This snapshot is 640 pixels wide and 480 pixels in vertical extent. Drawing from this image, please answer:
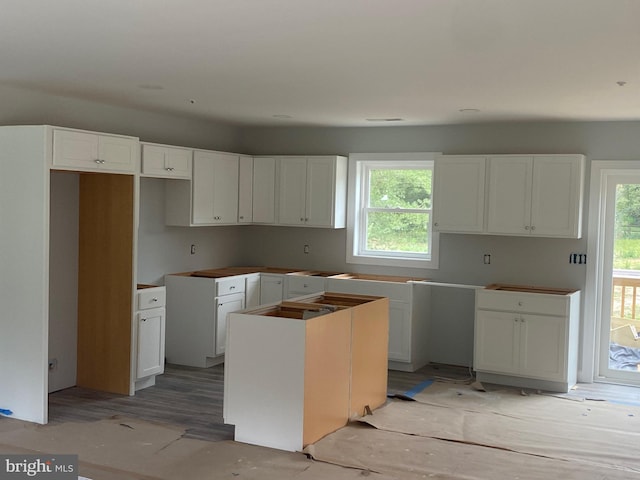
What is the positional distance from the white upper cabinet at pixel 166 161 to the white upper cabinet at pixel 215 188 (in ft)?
0.46

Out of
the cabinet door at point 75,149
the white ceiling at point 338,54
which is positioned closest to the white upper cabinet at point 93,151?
the cabinet door at point 75,149

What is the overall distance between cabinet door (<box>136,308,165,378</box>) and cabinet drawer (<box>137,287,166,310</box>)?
0.14 ft

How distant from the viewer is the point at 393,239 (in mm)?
7652

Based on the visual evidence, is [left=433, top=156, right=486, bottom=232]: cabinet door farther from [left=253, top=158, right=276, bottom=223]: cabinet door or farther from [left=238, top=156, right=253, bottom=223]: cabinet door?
[left=238, top=156, right=253, bottom=223]: cabinet door

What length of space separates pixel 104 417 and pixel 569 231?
14.0ft

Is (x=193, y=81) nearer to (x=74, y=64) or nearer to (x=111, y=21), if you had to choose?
(x=74, y=64)

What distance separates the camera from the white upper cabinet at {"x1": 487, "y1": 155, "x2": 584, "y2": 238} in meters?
6.39

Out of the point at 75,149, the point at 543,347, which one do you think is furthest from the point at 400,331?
the point at 75,149

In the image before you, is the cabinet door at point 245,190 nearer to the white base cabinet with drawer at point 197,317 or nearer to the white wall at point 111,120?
the white wall at point 111,120

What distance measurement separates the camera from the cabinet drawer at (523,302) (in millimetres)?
6223

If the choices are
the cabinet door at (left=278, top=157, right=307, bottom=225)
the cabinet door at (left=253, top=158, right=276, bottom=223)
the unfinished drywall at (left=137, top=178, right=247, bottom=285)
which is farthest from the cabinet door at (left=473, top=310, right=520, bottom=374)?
the unfinished drywall at (left=137, top=178, right=247, bottom=285)

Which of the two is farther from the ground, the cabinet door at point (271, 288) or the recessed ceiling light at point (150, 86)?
the recessed ceiling light at point (150, 86)

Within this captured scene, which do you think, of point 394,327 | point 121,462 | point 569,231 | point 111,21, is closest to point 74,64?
point 111,21

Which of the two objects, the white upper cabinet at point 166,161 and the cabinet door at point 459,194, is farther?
the cabinet door at point 459,194
